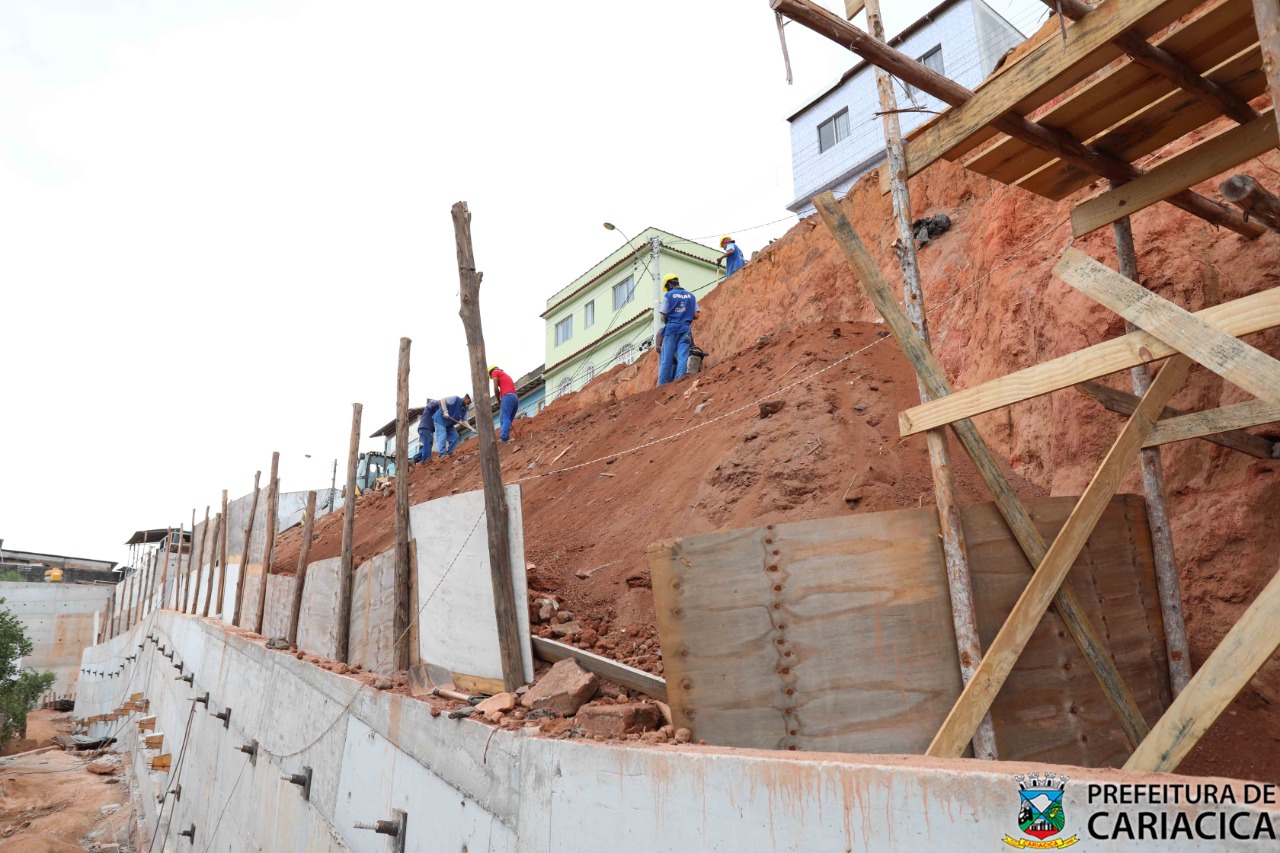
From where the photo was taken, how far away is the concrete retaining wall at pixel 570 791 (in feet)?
7.80

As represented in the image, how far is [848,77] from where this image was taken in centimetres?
2406

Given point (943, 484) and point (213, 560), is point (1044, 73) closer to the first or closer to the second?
point (943, 484)

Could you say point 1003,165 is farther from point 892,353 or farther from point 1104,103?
point 892,353

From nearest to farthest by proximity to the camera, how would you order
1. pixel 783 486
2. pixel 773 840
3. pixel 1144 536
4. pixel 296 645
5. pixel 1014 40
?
pixel 773 840, pixel 1144 536, pixel 783 486, pixel 296 645, pixel 1014 40

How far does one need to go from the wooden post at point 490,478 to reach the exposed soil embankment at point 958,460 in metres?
0.66

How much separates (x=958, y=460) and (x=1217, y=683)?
4249mm

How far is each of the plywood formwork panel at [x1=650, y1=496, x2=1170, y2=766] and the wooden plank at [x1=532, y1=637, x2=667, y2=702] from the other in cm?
78

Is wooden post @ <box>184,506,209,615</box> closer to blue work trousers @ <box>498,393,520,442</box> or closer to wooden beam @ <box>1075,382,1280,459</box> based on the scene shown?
blue work trousers @ <box>498,393,520,442</box>

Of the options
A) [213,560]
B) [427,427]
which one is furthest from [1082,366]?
[213,560]

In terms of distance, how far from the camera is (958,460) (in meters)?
6.75

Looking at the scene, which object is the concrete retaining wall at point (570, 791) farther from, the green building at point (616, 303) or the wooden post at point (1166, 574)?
the green building at point (616, 303)

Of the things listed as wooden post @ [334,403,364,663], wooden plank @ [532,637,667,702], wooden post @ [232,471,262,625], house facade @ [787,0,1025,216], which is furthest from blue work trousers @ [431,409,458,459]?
wooden plank @ [532,637,667,702]

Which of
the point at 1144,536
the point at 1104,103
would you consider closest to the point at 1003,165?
the point at 1104,103

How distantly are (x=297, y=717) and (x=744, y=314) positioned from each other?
36.5 ft
